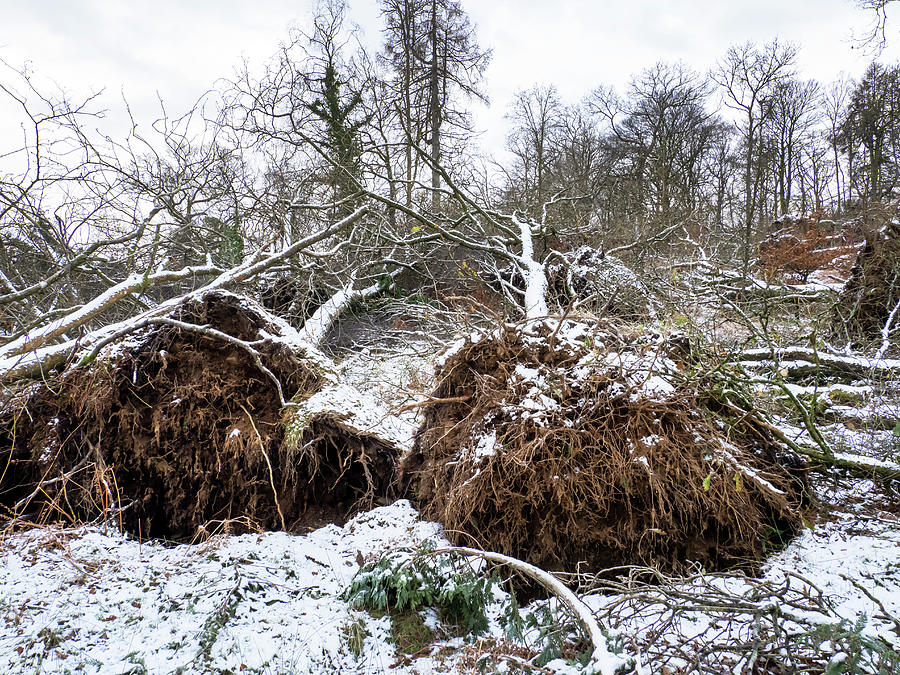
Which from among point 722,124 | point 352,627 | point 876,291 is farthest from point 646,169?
point 352,627

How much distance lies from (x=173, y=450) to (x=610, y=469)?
9.63 feet

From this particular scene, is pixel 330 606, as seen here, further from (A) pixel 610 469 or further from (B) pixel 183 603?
(A) pixel 610 469

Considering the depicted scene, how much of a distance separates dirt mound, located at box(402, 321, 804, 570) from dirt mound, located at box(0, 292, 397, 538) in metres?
0.86

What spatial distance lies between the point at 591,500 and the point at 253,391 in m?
2.57

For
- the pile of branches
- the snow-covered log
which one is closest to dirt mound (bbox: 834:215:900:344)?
the snow-covered log

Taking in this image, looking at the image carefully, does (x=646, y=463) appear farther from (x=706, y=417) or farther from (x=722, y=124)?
(x=722, y=124)

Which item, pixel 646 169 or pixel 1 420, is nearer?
pixel 1 420

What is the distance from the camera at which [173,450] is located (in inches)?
138

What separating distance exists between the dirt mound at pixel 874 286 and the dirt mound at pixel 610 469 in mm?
3510

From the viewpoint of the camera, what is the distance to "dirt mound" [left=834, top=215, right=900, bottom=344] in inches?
218

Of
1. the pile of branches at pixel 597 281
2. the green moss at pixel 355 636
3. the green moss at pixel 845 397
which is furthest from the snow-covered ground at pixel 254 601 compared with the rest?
the pile of branches at pixel 597 281

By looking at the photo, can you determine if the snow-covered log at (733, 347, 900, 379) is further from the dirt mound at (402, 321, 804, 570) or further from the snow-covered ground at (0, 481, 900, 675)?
the snow-covered ground at (0, 481, 900, 675)

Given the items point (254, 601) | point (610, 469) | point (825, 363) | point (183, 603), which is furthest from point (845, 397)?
point (183, 603)

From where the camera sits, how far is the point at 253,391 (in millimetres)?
3832
